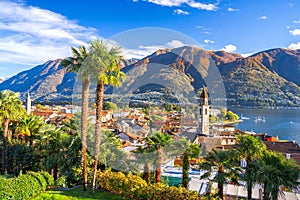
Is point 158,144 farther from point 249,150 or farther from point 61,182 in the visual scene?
point 61,182

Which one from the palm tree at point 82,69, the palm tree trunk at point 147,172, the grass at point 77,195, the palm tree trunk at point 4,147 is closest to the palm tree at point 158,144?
the palm tree trunk at point 147,172

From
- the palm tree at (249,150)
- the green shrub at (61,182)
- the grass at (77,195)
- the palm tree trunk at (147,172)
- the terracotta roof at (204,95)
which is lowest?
the green shrub at (61,182)

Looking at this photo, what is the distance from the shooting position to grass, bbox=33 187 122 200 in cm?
1020

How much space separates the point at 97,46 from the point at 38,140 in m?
9.17

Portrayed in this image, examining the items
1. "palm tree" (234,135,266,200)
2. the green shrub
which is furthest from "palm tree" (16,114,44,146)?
"palm tree" (234,135,266,200)

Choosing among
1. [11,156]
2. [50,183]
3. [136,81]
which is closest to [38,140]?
[11,156]

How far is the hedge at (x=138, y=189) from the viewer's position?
9227 millimetres

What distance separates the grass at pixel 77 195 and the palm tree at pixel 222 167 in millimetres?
3822

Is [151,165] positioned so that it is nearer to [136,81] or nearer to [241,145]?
[241,145]

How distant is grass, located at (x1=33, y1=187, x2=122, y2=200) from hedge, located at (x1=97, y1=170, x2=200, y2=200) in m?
0.35

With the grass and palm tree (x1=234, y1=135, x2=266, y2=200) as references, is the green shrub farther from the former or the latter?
palm tree (x1=234, y1=135, x2=266, y2=200)

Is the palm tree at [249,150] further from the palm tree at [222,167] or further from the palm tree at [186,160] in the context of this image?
the palm tree at [186,160]

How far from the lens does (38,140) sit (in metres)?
17.0

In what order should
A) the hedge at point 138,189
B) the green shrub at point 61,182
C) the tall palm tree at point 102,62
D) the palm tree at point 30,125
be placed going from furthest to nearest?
1. the palm tree at point 30,125
2. the green shrub at point 61,182
3. the tall palm tree at point 102,62
4. the hedge at point 138,189
